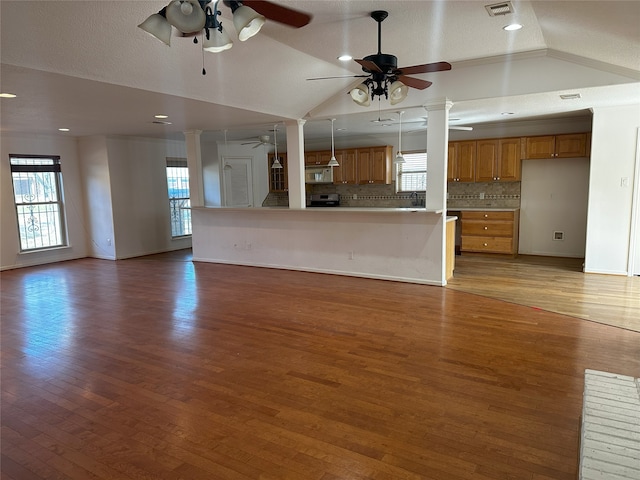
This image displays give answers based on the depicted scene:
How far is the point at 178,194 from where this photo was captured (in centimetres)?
923

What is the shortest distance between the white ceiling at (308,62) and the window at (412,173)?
7.23ft

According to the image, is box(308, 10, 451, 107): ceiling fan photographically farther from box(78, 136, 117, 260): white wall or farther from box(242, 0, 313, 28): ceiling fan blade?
box(78, 136, 117, 260): white wall

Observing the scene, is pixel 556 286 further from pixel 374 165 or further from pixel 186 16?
pixel 186 16

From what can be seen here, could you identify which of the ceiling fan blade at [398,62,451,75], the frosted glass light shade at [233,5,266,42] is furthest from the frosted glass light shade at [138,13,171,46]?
the ceiling fan blade at [398,62,451,75]

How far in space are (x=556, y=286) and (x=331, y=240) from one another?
3060 millimetres

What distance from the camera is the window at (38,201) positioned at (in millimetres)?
7215

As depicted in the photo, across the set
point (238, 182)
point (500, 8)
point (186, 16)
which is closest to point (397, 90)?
point (500, 8)

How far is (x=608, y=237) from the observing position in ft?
19.3

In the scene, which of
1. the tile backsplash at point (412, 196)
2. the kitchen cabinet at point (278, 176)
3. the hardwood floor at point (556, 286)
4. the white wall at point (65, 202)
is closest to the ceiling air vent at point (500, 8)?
the hardwood floor at point (556, 286)

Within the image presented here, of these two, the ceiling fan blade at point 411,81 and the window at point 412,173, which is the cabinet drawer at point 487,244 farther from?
the ceiling fan blade at point 411,81

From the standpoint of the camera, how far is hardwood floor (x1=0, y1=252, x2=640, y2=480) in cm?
210

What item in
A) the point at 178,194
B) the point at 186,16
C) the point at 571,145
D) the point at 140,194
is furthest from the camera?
the point at 178,194

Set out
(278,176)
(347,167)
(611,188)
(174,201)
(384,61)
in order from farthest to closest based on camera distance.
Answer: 1. (278,176)
2. (174,201)
3. (347,167)
4. (611,188)
5. (384,61)

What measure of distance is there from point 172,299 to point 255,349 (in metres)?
2.03
